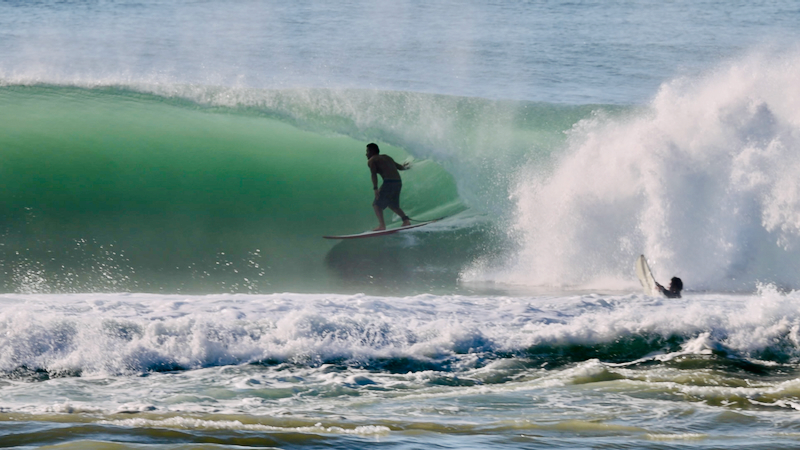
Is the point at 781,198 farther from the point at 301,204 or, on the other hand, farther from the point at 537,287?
the point at 301,204

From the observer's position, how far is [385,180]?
28.1 feet

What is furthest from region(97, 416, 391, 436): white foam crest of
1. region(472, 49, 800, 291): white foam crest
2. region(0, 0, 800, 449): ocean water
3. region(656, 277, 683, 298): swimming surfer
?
region(472, 49, 800, 291): white foam crest

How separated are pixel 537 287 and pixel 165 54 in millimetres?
17399

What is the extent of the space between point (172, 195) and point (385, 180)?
2911mm

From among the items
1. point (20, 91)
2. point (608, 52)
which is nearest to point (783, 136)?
point (20, 91)

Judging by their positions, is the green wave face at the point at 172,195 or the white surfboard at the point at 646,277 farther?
the green wave face at the point at 172,195

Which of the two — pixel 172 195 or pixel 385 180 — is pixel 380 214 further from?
pixel 172 195

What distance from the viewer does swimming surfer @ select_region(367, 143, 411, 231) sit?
27.8ft

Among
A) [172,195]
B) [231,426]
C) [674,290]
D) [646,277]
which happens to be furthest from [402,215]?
[231,426]

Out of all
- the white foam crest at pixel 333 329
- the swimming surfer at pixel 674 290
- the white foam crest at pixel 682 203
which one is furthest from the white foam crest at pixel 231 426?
the white foam crest at pixel 682 203

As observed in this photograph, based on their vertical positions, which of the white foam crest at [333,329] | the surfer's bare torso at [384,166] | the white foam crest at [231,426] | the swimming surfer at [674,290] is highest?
the surfer's bare torso at [384,166]

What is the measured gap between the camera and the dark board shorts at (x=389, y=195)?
28.0ft

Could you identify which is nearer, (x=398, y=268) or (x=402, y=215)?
(x=398, y=268)

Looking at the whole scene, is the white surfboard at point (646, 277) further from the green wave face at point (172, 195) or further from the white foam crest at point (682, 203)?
the green wave face at point (172, 195)
